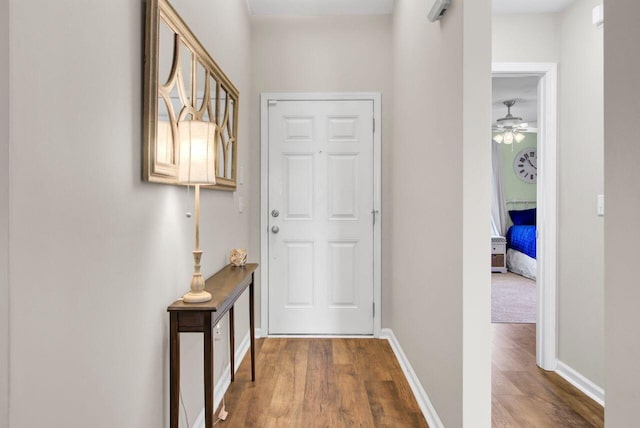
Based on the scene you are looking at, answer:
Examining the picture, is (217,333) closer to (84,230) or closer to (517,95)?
(84,230)

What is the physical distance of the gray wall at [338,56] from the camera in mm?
3406

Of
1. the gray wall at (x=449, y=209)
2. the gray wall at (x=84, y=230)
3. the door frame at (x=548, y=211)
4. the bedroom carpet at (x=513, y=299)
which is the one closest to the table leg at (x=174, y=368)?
the gray wall at (x=84, y=230)

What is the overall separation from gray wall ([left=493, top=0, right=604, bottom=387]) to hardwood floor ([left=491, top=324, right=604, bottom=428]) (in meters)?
0.18

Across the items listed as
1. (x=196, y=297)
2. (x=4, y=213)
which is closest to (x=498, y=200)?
(x=196, y=297)

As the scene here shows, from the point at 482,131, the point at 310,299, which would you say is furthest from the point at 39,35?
the point at 310,299

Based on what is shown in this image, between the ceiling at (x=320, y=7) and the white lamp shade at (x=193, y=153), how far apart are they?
225 cm

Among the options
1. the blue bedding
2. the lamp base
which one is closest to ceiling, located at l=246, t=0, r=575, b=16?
the lamp base

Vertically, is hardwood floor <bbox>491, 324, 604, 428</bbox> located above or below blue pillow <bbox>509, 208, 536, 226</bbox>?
below

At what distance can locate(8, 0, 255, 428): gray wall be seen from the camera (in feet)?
2.69

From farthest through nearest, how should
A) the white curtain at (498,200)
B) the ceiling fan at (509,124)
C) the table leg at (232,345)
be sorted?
the white curtain at (498,200)
the ceiling fan at (509,124)
the table leg at (232,345)

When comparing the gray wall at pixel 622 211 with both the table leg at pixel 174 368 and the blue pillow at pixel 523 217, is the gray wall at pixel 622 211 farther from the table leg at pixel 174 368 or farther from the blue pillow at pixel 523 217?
the blue pillow at pixel 523 217

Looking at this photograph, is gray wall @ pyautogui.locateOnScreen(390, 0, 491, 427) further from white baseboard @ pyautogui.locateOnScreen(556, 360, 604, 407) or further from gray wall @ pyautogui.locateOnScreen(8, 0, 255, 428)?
gray wall @ pyautogui.locateOnScreen(8, 0, 255, 428)

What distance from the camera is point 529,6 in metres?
2.66

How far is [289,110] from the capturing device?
11.2 feet
